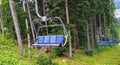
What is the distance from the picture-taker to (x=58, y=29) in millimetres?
31766

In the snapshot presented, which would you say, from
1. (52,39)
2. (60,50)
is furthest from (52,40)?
(60,50)

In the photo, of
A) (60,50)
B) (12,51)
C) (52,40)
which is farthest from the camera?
(60,50)

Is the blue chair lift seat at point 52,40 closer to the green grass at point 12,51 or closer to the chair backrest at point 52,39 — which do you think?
the chair backrest at point 52,39

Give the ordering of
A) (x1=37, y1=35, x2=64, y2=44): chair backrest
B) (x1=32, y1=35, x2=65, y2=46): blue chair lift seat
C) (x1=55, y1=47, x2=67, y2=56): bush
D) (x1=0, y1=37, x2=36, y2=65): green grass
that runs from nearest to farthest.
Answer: (x1=32, y1=35, x2=65, y2=46): blue chair lift seat → (x1=37, y1=35, x2=64, y2=44): chair backrest → (x1=0, y1=37, x2=36, y2=65): green grass → (x1=55, y1=47, x2=67, y2=56): bush

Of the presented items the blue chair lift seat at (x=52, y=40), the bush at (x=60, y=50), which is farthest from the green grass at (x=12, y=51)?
the blue chair lift seat at (x=52, y=40)

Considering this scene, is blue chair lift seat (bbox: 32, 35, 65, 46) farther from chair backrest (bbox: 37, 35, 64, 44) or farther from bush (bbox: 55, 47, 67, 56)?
bush (bbox: 55, 47, 67, 56)

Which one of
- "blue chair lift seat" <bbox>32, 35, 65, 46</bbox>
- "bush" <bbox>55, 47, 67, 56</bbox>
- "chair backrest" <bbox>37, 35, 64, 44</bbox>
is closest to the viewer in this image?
"blue chair lift seat" <bbox>32, 35, 65, 46</bbox>

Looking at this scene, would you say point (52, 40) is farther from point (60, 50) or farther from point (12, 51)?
Answer: point (60, 50)

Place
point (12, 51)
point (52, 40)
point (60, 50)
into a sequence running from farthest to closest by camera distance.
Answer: point (60, 50) < point (12, 51) < point (52, 40)

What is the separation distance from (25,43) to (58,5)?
869 cm

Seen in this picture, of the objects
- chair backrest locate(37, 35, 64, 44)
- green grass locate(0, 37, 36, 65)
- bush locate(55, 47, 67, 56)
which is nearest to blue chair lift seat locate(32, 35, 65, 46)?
chair backrest locate(37, 35, 64, 44)

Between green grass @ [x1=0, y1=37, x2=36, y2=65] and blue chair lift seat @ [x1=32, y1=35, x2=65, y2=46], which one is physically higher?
blue chair lift seat @ [x1=32, y1=35, x2=65, y2=46]

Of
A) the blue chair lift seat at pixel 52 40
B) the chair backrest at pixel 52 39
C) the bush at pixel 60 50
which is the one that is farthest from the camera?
the bush at pixel 60 50

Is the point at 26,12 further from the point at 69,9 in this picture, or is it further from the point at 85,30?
the point at 85,30
